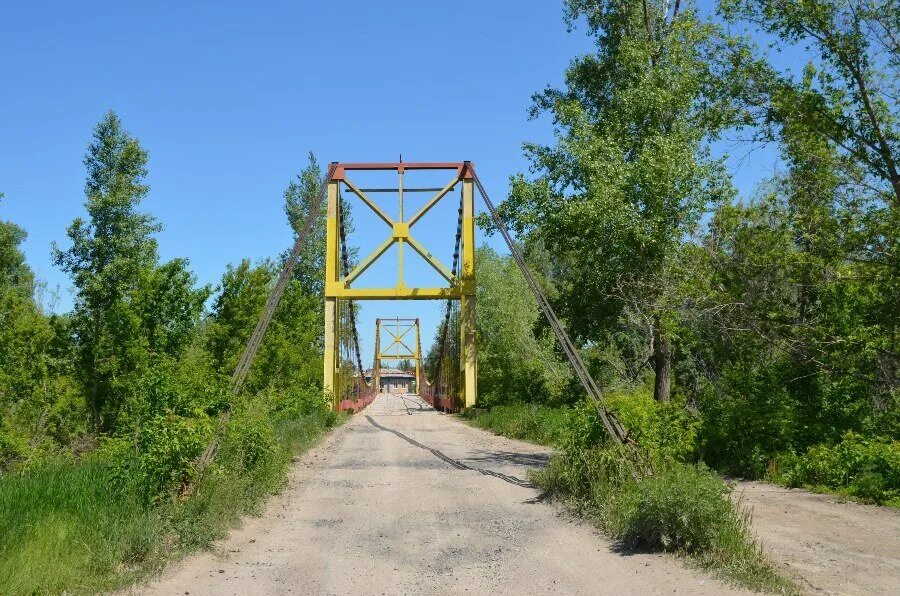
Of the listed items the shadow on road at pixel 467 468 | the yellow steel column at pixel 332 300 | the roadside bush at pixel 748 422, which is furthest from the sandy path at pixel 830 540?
the yellow steel column at pixel 332 300

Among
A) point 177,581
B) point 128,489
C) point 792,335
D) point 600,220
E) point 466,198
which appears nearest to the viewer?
point 177,581

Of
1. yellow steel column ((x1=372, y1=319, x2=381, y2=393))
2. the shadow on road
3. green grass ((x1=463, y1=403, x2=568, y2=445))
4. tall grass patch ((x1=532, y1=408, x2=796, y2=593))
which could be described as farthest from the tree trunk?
yellow steel column ((x1=372, y1=319, x2=381, y2=393))

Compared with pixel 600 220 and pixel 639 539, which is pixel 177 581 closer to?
pixel 639 539

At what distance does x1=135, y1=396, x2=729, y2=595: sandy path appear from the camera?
618 centimetres

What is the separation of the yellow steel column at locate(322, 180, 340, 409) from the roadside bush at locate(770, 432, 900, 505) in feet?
61.6

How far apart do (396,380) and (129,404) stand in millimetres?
123892

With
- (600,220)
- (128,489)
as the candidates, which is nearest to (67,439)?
(128,489)

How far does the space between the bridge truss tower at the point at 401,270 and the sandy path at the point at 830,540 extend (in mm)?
19123

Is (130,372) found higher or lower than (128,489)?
higher

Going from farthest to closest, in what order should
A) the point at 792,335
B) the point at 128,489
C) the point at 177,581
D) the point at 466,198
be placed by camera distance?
the point at 466,198, the point at 792,335, the point at 128,489, the point at 177,581

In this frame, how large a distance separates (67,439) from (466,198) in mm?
18470

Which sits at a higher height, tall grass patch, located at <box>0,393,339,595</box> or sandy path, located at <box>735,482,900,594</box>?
tall grass patch, located at <box>0,393,339,595</box>

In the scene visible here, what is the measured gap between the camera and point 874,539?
25.0 ft

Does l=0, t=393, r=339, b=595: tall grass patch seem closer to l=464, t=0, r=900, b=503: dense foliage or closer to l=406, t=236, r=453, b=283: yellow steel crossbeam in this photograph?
l=464, t=0, r=900, b=503: dense foliage
